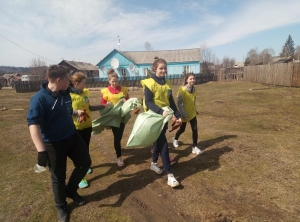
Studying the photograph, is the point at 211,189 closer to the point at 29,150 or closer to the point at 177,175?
the point at 177,175

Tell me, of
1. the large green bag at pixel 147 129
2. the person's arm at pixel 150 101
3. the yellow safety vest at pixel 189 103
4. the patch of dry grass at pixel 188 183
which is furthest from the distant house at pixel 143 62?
the large green bag at pixel 147 129

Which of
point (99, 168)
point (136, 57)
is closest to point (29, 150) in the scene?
point (99, 168)

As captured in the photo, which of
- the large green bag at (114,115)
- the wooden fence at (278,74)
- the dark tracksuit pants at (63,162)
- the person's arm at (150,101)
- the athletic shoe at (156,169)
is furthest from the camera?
the wooden fence at (278,74)

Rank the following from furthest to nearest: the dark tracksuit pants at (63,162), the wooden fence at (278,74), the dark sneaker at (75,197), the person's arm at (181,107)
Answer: the wooden fence at (278,74)
the person's arm at (181,107)
the dark sneaker at (75,197)
the dark tracksuit pants at (63,162)

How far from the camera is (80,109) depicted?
396 cm

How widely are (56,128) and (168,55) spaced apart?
38.8 meters

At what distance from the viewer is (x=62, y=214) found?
9.67 ft

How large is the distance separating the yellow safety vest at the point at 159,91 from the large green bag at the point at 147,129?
13.5 inches

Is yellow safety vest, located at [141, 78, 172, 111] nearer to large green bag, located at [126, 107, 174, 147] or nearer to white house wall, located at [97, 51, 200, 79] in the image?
large green bag, located at [126, 107, 174, 147]

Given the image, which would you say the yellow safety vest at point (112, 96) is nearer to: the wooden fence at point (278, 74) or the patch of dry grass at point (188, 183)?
the patch of dry grass at point (188, 183)

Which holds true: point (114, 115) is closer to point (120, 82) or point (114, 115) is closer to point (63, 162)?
point (63, 162)

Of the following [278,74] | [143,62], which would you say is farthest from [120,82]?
[278,74]

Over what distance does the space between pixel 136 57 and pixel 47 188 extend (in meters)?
38.0

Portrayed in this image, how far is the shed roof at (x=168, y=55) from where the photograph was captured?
37875mm
